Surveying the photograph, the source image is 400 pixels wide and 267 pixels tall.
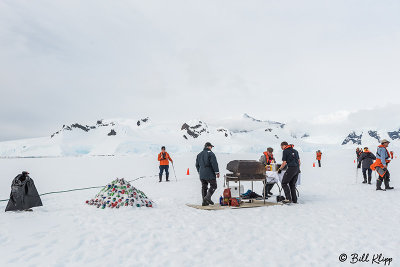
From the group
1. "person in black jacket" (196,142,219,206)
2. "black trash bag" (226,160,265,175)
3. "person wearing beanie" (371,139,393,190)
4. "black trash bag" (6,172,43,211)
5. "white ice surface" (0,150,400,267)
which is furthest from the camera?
"person wearing beanie" (371,139,393,190)

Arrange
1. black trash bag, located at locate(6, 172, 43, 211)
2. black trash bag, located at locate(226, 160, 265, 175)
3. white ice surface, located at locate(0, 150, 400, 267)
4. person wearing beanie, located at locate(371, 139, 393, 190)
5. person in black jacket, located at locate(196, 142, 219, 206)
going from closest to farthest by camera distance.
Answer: white ice surface, located at locate(0, 150, 400, 267)
black trash bag, located at locate(6, 172, 43, 211)
person in black jacket, located at locate(196, 142, 219, 206)
black trash bag, located at locate(226, 160, 265, 175)
person wearing beanie, located at locate(371, 139, 393, 190)

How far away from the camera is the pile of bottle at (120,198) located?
8.52 metres

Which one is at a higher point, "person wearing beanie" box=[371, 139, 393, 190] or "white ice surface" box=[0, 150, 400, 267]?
"person wearing beanie" box=[371, 139, 393, 190]

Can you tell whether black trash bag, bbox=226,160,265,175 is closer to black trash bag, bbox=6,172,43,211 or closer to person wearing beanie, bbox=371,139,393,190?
person wearing beanie, bbox=371,139,393,190

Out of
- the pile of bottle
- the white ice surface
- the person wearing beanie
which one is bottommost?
the white ice surface

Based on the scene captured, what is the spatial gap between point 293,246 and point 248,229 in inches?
48.9

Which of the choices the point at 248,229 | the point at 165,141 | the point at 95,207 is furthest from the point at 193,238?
the point at 165,141

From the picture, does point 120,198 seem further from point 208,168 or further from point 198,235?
point 198,235

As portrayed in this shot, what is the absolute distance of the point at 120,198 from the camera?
338 inches

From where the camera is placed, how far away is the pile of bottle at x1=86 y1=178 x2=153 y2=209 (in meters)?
8.52

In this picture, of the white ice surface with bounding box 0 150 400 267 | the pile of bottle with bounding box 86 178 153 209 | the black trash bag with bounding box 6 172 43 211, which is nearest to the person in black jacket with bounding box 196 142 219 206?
the white ice surface with bounding box 0 150 400 267

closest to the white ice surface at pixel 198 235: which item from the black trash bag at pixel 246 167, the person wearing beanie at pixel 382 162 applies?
the black trash bag at pixel 246 167

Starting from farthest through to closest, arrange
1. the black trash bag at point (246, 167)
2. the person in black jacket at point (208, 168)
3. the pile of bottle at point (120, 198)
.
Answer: the black trash bag at point (246, 167) < the person in black jacket at point (208, 168) < the pile of bottle at point (120, 198)

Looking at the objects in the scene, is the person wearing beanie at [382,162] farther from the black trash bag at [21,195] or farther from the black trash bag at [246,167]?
the black trash bag at [21,195]
